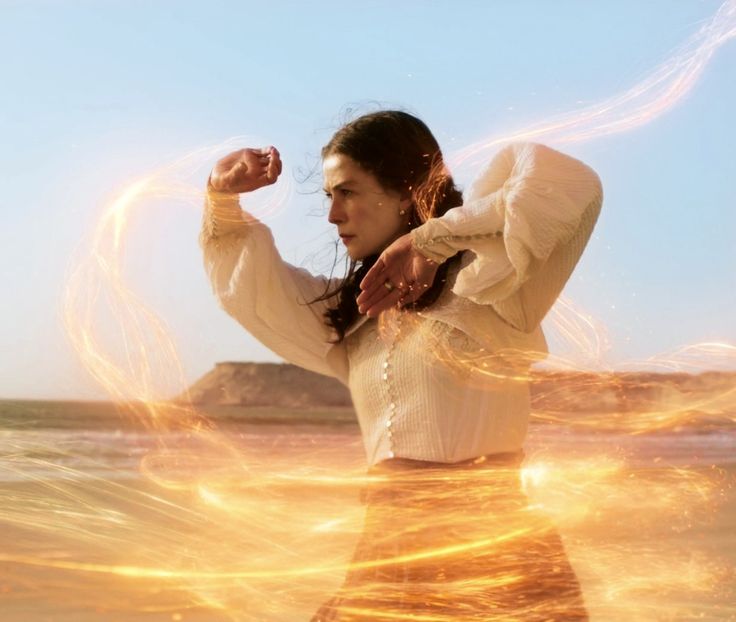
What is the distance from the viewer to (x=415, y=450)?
232cm

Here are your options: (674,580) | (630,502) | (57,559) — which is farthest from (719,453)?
(57,559)

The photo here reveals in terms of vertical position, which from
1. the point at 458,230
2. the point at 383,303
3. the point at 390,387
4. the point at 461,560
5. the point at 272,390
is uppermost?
the point at 458,230

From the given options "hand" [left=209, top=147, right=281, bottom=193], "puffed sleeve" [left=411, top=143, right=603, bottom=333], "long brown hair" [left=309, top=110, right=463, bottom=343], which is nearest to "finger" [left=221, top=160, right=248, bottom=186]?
"hand" [left=209, top=147, right=281, bottom=193]

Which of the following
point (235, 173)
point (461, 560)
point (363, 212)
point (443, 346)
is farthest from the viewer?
point (235, 173)

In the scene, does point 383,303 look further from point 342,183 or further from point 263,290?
point 263,290

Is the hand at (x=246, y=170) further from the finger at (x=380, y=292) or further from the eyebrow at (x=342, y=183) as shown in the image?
the finger at (x=380, y=292)

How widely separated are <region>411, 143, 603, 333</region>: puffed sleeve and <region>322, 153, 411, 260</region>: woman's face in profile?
227 millimetres

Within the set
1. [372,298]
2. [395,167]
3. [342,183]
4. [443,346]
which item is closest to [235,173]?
[342,183]

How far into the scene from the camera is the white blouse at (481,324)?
223 cm

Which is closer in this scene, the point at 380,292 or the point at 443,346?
the point at 380,292

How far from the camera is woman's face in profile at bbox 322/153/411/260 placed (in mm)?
2486

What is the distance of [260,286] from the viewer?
268cm

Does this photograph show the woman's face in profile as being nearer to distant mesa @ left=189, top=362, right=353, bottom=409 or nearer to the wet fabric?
the wet fabric

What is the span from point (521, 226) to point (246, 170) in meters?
0.71
